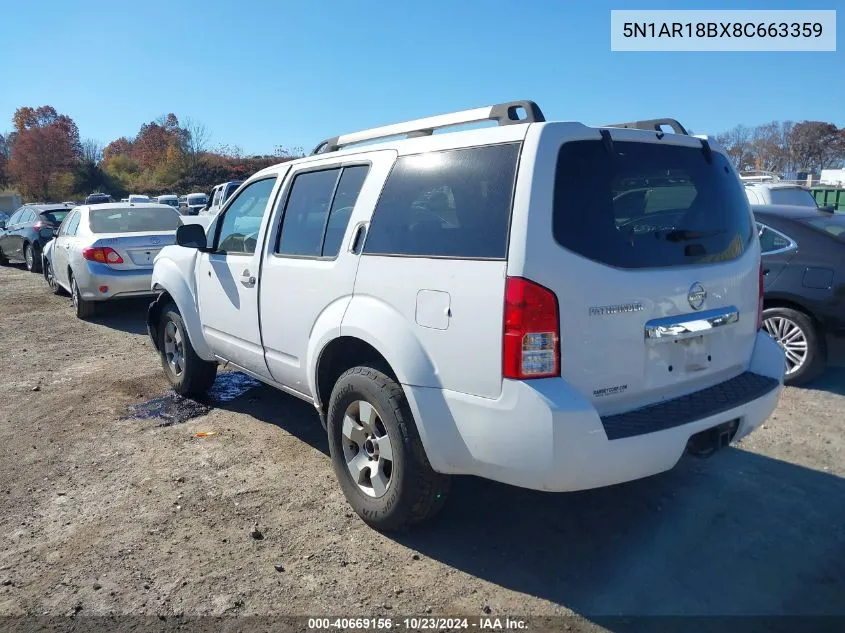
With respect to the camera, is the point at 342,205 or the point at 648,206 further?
the point at 342,205

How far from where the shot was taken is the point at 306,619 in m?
2.81

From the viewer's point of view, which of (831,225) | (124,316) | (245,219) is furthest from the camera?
(124,316)

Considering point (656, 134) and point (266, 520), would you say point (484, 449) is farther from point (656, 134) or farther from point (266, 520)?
point (656, 134)

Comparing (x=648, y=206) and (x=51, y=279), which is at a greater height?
(x=648, y=206)

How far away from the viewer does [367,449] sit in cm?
350

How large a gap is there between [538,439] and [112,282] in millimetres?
7767

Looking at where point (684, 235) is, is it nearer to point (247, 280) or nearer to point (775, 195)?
point (247, 280)

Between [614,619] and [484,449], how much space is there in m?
0.89

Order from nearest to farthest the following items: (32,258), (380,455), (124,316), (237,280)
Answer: (380,455) → (237,280) → (124,316) → (32,258)

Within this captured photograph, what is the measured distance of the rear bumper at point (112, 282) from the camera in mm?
8773

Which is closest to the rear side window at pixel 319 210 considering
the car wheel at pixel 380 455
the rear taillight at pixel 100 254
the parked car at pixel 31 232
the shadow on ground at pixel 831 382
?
the car wheel at pixel 380 455

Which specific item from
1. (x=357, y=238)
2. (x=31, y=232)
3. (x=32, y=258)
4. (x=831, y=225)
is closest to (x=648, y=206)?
(x=357, y=238)

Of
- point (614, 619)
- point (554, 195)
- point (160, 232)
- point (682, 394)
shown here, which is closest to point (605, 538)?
point (614, 619)

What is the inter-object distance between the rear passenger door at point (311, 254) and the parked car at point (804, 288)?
3962mm
